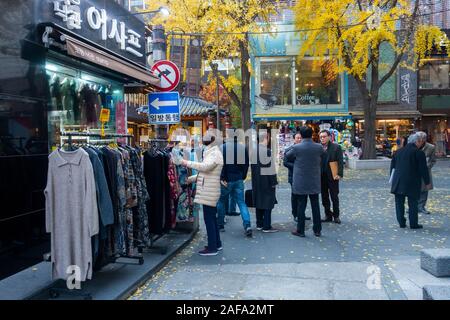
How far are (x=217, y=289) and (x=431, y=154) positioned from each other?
695cm

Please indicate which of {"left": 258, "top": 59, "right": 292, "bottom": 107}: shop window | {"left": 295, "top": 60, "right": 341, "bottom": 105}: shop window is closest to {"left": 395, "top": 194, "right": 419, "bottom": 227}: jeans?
{"left": 258, "top": 59, "right": 292, "bottom": 107}: shop window

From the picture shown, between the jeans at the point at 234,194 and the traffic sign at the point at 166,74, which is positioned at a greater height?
the traffic sign at the point at 166,74

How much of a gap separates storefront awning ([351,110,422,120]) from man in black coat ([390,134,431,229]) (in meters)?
18.6

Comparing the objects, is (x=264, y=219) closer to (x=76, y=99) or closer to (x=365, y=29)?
(x=76, y=99)

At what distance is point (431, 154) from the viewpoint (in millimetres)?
9555

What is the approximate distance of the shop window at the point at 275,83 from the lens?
25.2 meters

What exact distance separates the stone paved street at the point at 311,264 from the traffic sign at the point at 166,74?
3.11m

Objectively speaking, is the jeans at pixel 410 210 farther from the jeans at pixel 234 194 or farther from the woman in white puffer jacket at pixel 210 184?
the woman in white puffer jacket at pixel 210 184

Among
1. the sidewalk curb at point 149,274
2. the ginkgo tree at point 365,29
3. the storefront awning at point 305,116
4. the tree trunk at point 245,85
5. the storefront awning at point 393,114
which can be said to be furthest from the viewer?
the storefront awning at point 393,114

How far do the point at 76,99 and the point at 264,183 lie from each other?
405 centimetres

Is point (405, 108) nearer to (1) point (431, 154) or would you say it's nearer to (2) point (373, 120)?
(2) point (373, 120)

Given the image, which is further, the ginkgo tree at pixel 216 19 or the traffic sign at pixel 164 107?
the ginkgo tree at pixel 216 19

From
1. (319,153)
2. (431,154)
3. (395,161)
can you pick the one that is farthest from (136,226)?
(431,154)

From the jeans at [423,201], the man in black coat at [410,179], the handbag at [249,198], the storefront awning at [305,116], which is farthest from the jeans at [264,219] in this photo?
the storefront awning at [305,116]
